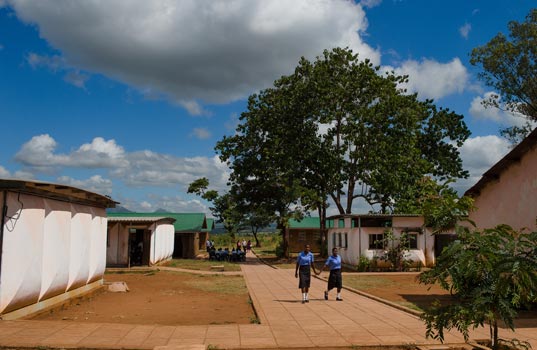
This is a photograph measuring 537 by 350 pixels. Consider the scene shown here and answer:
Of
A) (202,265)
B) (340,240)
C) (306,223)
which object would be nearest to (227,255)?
(202,265)

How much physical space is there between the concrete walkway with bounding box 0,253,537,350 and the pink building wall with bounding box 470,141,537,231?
4095 millimetres

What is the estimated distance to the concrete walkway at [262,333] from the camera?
8617mm

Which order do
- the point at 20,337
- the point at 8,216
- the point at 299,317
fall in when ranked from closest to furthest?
the point at 20,337
the point at 8,216
the point at 299,317

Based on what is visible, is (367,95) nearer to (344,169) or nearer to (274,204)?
(344,169)

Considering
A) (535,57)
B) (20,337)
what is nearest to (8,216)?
(20,337)

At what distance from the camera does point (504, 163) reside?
14.3 meters

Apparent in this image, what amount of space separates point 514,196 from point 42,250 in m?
12.9

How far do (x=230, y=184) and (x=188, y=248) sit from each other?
727cm

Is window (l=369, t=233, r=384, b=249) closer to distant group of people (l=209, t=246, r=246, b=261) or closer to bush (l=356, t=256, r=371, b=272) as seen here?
bush (l=356, t=256, r=371, b=272)

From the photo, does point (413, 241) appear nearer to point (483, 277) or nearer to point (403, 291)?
point (403, 291)

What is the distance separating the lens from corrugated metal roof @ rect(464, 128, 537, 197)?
13.0m

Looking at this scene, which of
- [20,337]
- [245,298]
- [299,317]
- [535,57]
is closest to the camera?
[20,337]

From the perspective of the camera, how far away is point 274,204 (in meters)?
35.8

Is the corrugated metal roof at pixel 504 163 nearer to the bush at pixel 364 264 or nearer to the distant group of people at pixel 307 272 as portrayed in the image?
the distant group of people at pixel 307 272
